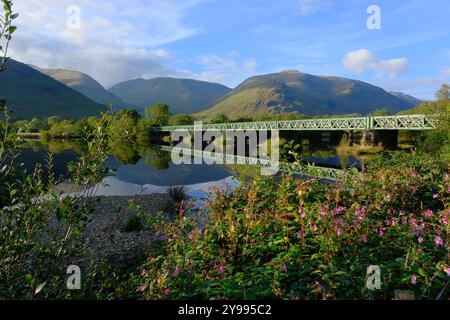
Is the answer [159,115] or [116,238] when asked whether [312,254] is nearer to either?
[116,238]

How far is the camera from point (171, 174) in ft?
112

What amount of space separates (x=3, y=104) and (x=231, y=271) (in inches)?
133

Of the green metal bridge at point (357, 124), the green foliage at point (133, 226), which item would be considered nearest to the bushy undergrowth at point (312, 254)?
the green foliage at point (133, 226)

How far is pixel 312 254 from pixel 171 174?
30.4m

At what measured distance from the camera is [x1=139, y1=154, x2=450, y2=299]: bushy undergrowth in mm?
3520

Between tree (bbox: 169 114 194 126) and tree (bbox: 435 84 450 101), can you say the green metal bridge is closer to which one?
tree (bbox: 435 84 450 101)

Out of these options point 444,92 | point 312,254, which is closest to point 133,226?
point 312,254

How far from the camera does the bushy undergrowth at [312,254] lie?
11.5ft

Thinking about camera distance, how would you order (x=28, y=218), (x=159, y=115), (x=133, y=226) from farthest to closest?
1. (x=159, y=115)
2. (x=133, y=226)
3. (x=28, y=218)

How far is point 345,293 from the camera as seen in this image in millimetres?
3375

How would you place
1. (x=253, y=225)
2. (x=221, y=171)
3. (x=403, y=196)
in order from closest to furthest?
(x=253, y=225), (x=403, y=196), (x=221, y=171)

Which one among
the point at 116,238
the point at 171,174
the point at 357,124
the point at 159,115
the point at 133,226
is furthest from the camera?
the point at 159,115

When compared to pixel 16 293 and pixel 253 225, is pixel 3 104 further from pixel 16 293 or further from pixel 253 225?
pixel 253 225
